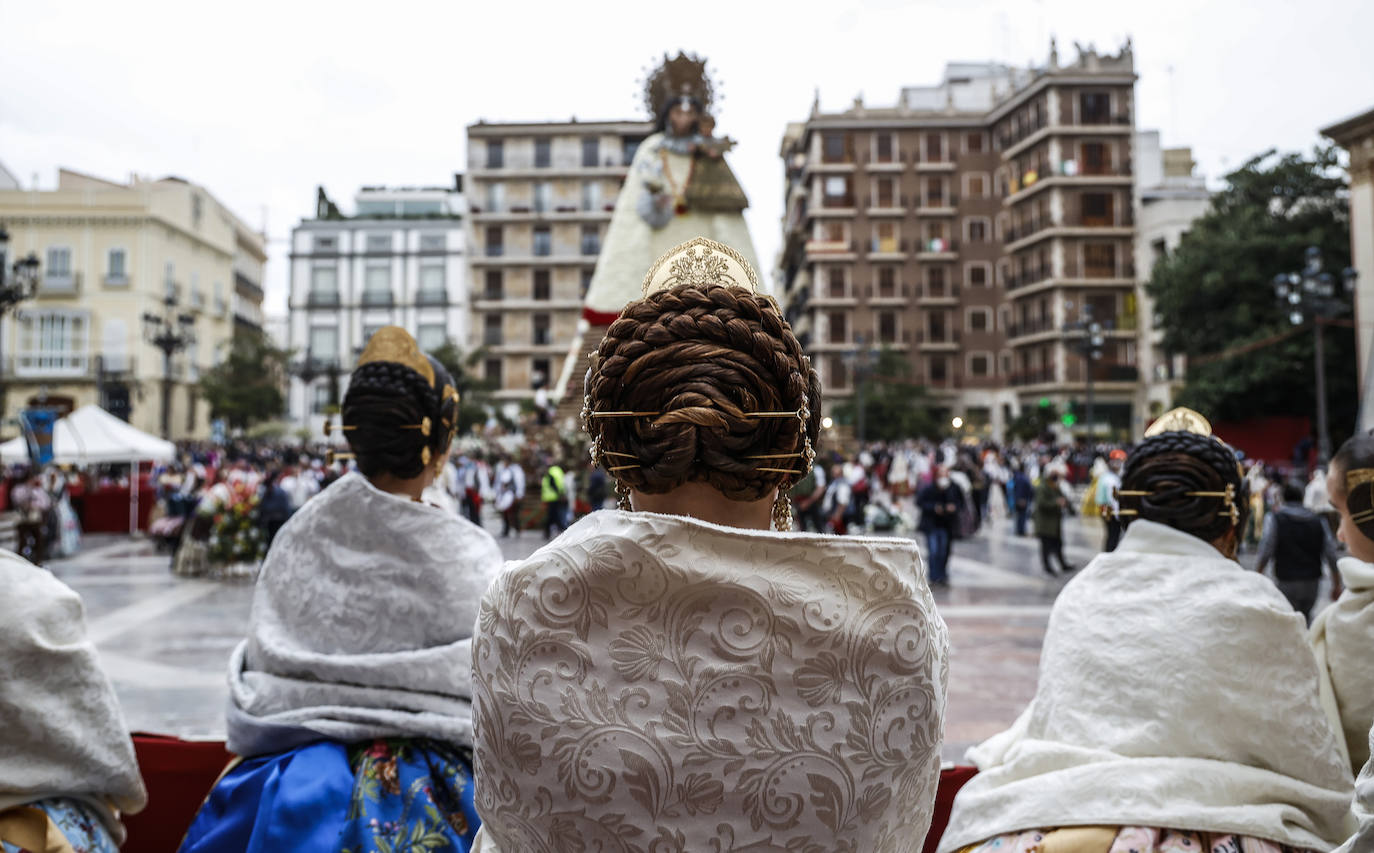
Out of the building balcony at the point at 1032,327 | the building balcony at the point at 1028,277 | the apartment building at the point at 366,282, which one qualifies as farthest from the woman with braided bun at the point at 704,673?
the apartment building at the point at 366,282

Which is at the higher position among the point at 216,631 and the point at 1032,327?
the point at 1032,327

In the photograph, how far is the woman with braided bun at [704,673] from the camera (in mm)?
1429

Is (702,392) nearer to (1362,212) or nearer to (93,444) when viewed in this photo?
(93,444)

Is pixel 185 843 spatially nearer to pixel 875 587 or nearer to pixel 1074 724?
pixel 875 587

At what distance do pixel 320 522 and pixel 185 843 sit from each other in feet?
2.89

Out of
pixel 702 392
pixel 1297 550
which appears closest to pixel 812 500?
pixel 1297 550

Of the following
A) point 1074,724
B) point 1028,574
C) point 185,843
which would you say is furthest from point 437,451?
point 1028,574

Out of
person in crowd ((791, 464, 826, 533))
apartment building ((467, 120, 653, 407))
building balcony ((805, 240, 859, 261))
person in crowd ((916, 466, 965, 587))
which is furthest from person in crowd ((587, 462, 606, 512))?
building balcony ((805, 240, 859, 261))

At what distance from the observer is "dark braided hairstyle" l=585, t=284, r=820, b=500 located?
4.96 ft

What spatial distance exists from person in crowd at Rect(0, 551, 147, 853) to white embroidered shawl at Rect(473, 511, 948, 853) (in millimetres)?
1625

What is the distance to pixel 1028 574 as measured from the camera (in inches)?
551

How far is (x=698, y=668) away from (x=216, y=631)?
975 centimetres

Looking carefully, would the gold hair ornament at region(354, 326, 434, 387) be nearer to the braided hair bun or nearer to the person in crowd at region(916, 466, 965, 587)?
the braided hair bun

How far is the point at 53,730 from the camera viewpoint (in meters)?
2.49
